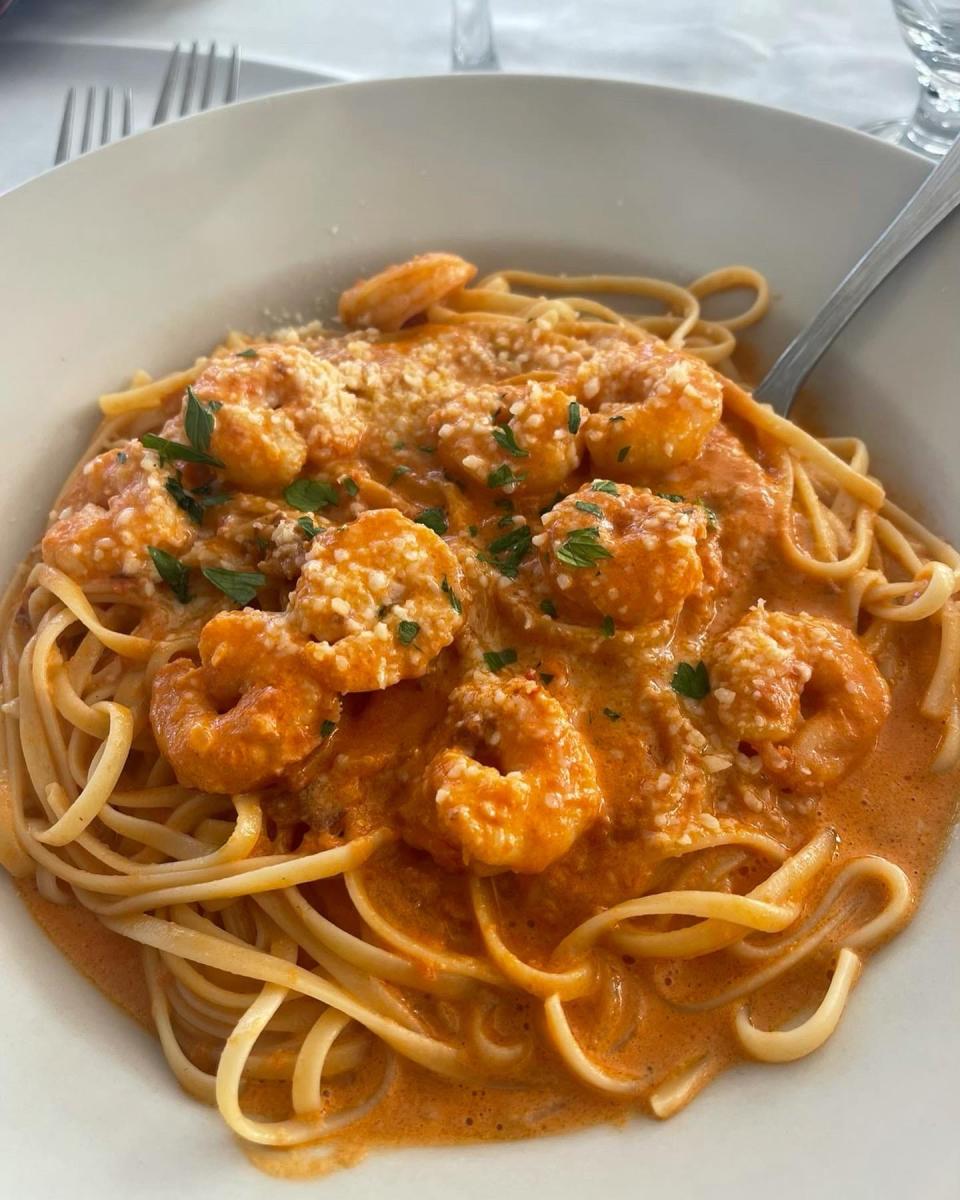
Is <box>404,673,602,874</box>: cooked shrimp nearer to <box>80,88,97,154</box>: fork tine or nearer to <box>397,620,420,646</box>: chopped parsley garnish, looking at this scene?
<box>397,620,420,646</box>: chopped parsley garnish

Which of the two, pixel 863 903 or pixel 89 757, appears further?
pixel 89 757

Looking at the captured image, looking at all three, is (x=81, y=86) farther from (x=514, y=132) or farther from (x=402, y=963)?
(x=402, y=963)

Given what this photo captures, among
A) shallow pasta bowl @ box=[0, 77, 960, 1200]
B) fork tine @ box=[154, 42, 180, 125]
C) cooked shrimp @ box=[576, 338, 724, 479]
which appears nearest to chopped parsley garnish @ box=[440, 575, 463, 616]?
cooked shrimp @ box=[576, 338, 724, 479]

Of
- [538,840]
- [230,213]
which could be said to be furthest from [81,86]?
[538,840]

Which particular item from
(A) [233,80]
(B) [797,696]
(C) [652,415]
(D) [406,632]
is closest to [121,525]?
(D) [406,632]

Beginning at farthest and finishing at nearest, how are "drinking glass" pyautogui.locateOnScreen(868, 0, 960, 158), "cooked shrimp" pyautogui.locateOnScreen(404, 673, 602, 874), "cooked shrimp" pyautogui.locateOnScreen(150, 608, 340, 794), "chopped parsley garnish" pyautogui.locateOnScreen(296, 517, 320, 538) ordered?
"drinking glass" pyautogui.locateOnScreen(868, 0, 960, 158), "chopped parsley garnish" pyautogui.locateOnScreen(296, 517, 320, 538), "cooked shrimp" pyautogui.locateOnScreen(150, 608, 340, 794), "cooked shrimp" pyautogui.locateOnScreen(404, 673, 602, 874)

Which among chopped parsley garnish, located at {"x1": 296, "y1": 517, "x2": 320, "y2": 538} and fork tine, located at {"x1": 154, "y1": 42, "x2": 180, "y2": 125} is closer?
chopped parsley garnish, located at {"x1": 296, "y1": 517, "x2": 320, "y2": 538}
